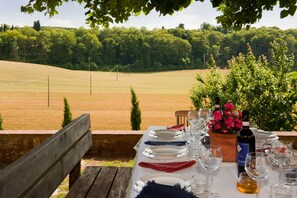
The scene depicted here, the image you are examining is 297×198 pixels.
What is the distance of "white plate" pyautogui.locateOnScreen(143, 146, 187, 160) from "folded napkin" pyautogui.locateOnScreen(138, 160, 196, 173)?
154mm

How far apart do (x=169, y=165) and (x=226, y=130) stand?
1.33 ft

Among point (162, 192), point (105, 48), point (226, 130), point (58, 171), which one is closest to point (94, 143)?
point (58, 171)

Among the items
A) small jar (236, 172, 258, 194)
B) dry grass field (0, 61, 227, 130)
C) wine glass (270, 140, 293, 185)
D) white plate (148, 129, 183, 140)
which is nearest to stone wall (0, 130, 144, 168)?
white plate (148, 129, 183, 140)

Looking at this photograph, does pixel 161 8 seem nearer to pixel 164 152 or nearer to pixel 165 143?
pixel 165 143

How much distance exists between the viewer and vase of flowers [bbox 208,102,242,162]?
2203 millimetres

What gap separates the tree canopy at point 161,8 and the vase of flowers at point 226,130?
5.41ft

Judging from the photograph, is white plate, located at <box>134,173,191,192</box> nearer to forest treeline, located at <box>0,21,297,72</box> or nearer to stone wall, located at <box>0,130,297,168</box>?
stone wall, located at <box>0,130,297,168</box>

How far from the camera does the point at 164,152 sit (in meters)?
2.54

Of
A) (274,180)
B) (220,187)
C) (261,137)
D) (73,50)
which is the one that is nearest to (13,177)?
(220,187)

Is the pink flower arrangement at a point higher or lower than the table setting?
higher

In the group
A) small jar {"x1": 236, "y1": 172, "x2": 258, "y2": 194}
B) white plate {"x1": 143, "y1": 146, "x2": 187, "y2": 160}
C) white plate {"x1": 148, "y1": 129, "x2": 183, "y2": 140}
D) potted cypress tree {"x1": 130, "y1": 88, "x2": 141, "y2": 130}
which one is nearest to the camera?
small jar {"x1": 236, "y1": 172, "x2": 258, "y2": 194}

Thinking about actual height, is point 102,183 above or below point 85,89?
above

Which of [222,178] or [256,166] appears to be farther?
[222,178]

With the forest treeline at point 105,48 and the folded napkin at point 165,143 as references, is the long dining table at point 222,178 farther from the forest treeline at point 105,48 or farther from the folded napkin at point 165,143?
the forest treeline at point 105,48
